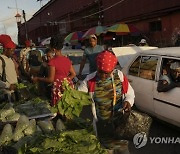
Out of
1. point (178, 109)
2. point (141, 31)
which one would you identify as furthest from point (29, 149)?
point (141, 31)

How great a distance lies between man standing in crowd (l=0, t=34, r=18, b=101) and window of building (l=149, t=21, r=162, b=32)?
55.6 feet

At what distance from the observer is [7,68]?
617cm

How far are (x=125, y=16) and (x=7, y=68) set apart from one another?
21.5 meters

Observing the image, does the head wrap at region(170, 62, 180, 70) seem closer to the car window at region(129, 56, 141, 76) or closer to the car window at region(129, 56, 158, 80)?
the car window at region(129, 56, 158, 80)

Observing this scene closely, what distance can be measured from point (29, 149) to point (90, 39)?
4.21m

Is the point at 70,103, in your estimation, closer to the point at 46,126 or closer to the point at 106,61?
the point at 46,126

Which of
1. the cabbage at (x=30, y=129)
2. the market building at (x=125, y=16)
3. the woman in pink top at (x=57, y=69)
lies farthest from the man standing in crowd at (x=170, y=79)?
the market building at (x=125, y=16)

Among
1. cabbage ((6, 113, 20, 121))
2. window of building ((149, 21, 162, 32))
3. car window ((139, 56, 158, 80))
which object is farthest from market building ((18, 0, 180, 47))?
cabbage ((6, 113, 20, 121))

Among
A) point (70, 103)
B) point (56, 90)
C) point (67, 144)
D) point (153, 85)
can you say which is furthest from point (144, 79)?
point (67, 144)

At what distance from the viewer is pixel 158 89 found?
582 centimetres

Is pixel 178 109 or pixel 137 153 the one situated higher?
pixel 178 109

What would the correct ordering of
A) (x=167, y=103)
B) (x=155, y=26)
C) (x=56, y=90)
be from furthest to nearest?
(x=155, y=26) < (x=167, y=103) < (x=56, y=90)

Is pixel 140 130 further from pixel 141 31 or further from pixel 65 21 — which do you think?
pixel 65 21

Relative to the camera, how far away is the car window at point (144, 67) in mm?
6277
